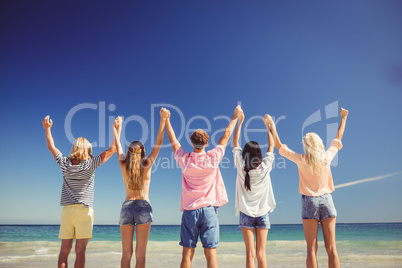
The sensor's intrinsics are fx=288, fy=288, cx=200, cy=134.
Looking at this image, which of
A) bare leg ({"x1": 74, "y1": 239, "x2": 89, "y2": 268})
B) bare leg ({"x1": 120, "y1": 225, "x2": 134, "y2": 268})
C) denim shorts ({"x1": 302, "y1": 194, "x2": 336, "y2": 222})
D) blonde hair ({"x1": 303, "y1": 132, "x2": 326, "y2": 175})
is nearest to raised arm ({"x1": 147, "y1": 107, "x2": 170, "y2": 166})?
bare leg ({"x1": 120, "y1": 225, "x2": 134, "y2": 268})

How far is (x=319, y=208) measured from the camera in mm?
3426

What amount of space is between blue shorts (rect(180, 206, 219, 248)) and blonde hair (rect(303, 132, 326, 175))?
4.52 feet

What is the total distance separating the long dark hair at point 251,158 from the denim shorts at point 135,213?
49.1 inches

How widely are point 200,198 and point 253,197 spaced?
2.56 ft

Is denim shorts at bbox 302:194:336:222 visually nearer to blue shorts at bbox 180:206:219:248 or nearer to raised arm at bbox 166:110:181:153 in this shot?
blue shorts at bbox 180:206:219:248

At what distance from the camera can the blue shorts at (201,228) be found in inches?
121

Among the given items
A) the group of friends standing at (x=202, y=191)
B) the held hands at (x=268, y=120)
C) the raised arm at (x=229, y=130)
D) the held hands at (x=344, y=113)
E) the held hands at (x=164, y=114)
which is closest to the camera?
the group of friends standing at (x=202, y=191)

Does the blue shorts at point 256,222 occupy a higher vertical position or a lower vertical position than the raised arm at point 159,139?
lower

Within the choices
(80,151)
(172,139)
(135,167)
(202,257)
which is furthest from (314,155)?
(202,257)

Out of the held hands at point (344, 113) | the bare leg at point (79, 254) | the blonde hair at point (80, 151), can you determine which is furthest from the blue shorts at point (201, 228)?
the held hands at point (344, 113)

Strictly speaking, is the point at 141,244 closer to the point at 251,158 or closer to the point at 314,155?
the point at 251,158

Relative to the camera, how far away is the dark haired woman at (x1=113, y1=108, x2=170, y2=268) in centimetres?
332

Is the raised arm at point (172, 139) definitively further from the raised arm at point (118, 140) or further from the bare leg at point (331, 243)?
the bare leg at point (331, 243)

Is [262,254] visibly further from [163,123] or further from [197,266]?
[197,266]
